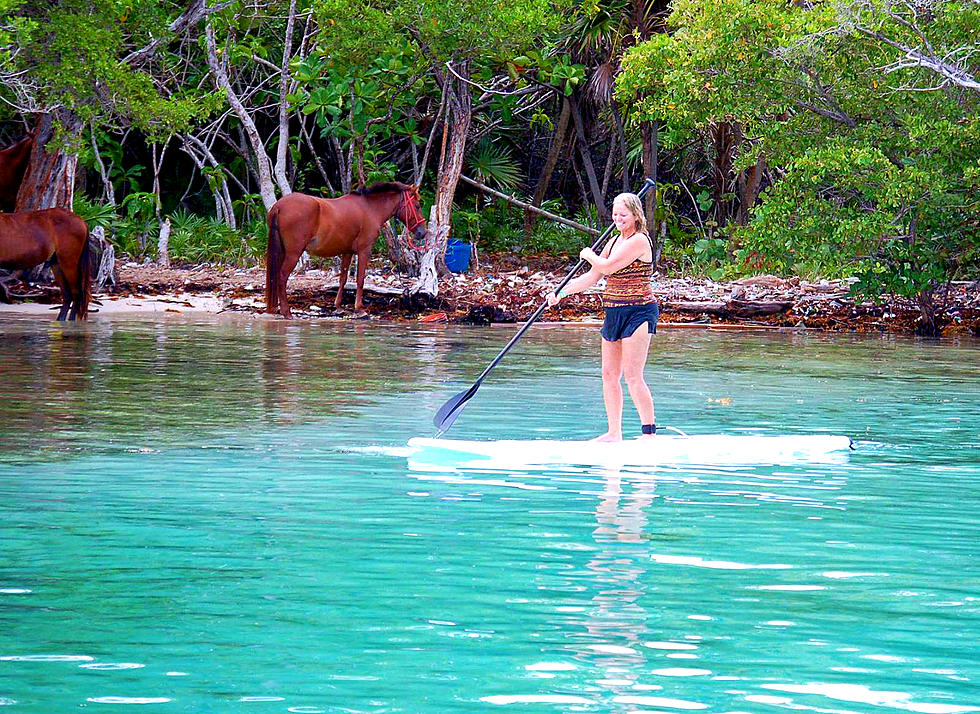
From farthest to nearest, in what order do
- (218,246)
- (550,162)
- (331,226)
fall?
(550,162), (218,246), (331,226)

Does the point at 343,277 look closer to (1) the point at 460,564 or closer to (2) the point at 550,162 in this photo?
(2) the point at 550,162

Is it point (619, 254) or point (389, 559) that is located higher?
point (619, 254)

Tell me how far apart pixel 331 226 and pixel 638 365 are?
1430cm

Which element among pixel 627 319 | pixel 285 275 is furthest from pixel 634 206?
pixel 285 275

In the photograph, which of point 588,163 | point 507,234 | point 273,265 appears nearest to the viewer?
point 273,265

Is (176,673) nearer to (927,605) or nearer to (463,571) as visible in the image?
(463,571)

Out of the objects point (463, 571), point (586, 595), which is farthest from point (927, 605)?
point (463, 571)

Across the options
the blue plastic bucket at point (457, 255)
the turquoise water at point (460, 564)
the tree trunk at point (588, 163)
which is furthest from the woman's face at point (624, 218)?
the tree trunk at point (588, 163)

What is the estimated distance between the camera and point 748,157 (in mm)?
20953

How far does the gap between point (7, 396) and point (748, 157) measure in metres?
12.5

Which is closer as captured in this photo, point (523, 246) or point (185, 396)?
point (185, 396)

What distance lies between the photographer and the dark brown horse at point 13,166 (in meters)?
21.8

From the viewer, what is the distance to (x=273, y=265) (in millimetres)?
22266

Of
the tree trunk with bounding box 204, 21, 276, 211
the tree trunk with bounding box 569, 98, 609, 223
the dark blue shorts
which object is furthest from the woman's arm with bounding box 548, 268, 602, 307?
the tree trunk with bounding box 569, 98, 609, 223
